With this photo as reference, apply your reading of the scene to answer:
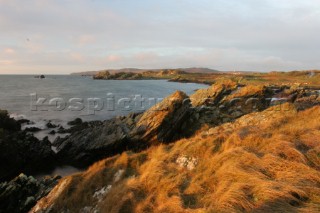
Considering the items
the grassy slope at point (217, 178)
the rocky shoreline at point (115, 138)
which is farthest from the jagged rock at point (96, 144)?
the grassy slope at point (217, 178)

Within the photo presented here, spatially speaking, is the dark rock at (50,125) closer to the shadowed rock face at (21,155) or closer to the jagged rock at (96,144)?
the shadowed rock face at (21,155)

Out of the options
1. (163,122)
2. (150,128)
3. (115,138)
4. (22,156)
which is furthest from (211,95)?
(22,156)

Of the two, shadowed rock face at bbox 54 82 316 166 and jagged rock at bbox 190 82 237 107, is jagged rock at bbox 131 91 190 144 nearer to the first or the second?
shadowed rock face at bbox 54 82 316 166

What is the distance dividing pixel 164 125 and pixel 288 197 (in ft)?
52.7

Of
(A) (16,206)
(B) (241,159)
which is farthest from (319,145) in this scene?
(A) (16,206)

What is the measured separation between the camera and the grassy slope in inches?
268

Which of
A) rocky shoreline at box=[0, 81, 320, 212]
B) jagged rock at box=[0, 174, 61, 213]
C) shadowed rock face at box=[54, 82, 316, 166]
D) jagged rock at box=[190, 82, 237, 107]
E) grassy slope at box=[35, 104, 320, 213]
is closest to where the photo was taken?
grassy slope at box=[35, 104, 320, 213]

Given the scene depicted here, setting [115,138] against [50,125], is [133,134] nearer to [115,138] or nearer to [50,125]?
[115,138]

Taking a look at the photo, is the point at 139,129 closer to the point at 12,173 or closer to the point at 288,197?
the point at 12,173

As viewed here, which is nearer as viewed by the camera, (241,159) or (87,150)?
(241,159)

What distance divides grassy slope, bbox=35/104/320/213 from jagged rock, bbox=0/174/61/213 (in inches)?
138

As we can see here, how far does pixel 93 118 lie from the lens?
42375 millimetres

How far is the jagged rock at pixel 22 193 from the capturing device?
12678 mm

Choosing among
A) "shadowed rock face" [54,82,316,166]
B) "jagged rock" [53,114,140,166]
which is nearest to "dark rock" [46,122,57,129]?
"shadowed rock face" [54,82,316,166]
